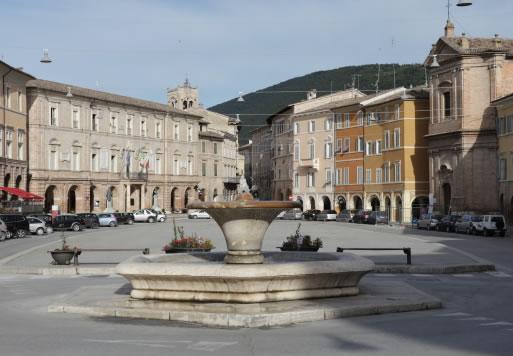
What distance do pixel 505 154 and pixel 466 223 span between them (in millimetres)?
8201

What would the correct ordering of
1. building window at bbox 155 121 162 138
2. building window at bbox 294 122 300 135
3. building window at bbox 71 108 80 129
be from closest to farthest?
building window at bbox 71 108 80 129 → building window at bbox 155 121 162 138 → building window at bbox 294 122 300 135

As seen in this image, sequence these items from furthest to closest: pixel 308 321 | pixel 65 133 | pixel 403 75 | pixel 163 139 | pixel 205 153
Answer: pixel 403 75
pixel 205 153
pixel 163 139
pixel 65 133
pixel 308 321

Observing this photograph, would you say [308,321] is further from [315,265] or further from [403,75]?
[403,75]

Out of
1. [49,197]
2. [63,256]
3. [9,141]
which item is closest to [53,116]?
[49,197]

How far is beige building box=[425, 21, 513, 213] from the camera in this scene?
6731cm

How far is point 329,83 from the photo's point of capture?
6102 inches

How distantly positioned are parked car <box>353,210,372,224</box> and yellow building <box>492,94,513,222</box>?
15067 mm

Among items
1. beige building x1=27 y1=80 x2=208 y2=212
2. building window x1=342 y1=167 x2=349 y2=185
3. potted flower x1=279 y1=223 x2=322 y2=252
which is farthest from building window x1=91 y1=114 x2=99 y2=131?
potted flower x1=279 y1=223 x2=322 y2=252

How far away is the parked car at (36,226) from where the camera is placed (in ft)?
182

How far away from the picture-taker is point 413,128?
259 ft

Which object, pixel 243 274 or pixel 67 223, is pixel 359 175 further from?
pixel 243 274

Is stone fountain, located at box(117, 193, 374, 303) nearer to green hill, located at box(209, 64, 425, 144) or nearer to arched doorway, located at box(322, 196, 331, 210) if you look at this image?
arched doorway, located at box(322, 196, 331, 210)

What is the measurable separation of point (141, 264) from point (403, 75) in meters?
126

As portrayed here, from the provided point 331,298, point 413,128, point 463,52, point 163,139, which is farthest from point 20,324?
point 163,139
